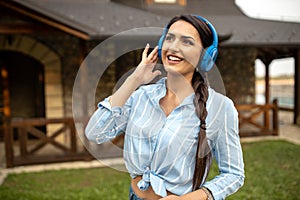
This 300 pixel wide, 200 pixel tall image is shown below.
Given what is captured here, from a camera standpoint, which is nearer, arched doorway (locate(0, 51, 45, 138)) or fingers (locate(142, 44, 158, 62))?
fingers (locate(142, 44, 158, 62))

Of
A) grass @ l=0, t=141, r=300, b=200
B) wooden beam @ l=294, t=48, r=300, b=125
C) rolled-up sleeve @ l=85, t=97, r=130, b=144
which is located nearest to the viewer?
rolled-up sleeve @ l=85, t=97, r=130, b=144

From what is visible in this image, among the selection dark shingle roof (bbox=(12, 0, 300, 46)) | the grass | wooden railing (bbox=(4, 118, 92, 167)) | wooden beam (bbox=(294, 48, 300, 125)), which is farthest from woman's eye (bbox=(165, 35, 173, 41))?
wooden beam (bbox=(294, 48, 300, 125))

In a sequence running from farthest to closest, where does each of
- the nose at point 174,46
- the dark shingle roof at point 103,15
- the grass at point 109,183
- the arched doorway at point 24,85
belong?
1. the arched doorway at point 24,85
2. the dark shingle roof at point 103,15
3. the grass at point 109,183
4. the nose at point 174,46

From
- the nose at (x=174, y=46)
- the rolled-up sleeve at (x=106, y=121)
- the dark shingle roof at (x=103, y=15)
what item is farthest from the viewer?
the dark shingle roof at (x=103, y=15)

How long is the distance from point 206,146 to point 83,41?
5.61 metres

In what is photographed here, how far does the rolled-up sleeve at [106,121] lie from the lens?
1.19m

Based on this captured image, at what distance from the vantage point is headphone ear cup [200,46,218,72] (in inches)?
43.7

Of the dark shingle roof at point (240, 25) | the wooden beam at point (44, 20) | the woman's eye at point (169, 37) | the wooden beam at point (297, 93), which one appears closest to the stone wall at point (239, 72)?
the dark shingle roof at point (240, 25)

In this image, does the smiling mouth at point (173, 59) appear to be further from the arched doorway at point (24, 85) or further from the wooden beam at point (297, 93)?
the wooden beam at point (297, 93)

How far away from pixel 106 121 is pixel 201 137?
14.0 inches

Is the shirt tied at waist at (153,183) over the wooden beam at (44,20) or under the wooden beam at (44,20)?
under

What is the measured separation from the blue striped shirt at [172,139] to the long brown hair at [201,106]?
0.02 m

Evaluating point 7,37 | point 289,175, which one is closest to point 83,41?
point 7,37

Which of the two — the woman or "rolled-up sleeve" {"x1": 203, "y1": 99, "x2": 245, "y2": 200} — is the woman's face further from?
"rolled-up sleeve" {"x1": 203, "y1": 99, "x2": 245, "y2": 200}
